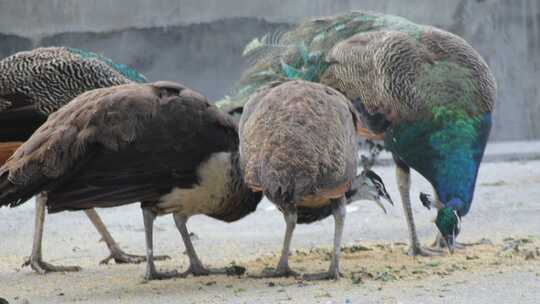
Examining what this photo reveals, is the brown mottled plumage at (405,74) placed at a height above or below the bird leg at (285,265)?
above

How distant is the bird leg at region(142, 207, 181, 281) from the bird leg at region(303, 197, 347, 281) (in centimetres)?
89

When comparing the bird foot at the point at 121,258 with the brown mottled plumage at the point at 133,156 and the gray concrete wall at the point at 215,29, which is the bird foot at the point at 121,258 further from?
the gray concrete wall at the point at 215,29

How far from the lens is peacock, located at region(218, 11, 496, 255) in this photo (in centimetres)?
742

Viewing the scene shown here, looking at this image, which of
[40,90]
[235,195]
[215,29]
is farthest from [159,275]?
[215,29]

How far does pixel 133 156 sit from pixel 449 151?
2123 millimetres

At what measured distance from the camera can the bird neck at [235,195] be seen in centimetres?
665

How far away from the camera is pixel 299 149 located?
6117mm

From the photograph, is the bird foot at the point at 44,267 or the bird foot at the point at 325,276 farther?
the bird foot at the point at 44,267

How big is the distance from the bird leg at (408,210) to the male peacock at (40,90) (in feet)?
5.92

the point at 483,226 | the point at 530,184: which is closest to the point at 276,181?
the point at 483,226

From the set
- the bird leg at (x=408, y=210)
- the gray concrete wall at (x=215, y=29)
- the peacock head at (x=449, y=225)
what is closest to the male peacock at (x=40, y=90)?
the bird leg at (x=408, y=210)

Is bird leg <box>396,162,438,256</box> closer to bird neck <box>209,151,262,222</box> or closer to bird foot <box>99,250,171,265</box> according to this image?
bird neck <box>209,151,262,222</box>

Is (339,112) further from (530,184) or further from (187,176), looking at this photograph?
(530,184)

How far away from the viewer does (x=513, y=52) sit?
14273 millimetres
